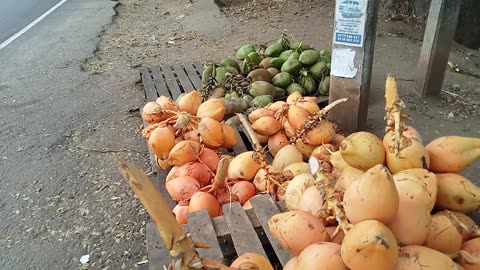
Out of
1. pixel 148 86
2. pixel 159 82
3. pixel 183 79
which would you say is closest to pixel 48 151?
pixel 148 86

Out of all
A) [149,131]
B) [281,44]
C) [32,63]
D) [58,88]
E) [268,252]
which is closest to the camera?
[268,252]

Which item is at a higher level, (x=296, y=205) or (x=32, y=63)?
(x=296, y=205)

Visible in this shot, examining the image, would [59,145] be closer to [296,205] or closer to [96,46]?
[296,205]

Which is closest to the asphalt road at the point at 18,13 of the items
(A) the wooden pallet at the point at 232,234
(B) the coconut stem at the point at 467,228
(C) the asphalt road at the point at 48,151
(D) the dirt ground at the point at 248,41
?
(C) the asphalt road at the point at 48,151

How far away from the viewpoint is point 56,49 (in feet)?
22.7

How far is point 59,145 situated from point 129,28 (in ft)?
15.4

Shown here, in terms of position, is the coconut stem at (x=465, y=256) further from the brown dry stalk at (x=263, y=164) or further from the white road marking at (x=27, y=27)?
the white road marking at (x=27, y=27)

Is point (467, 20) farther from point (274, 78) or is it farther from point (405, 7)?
point (274, 78)

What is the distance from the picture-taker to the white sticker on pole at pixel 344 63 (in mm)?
3248

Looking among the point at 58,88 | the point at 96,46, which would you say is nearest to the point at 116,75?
the point at 58,88

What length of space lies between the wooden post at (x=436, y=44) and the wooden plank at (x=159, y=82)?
2.64 m

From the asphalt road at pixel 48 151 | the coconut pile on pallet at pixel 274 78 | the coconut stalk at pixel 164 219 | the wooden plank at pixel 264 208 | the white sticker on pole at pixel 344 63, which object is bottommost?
the asphalt road at pixel 48 151

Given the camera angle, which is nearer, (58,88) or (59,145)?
(59,145)

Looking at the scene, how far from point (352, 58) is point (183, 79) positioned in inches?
81.9
